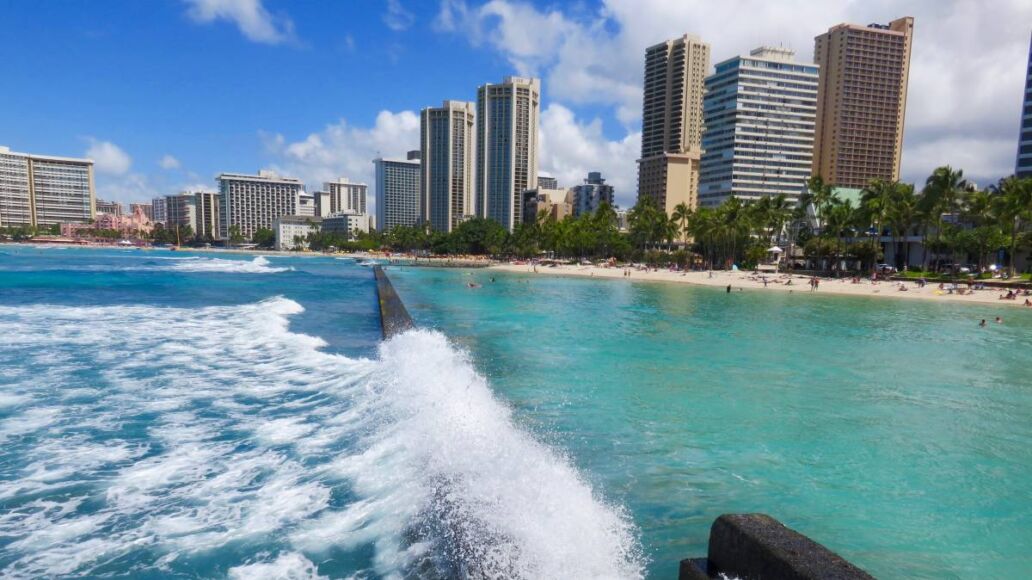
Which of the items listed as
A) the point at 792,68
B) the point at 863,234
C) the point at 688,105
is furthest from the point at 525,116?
the point at 863,234

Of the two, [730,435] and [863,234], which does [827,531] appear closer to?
[730,435]

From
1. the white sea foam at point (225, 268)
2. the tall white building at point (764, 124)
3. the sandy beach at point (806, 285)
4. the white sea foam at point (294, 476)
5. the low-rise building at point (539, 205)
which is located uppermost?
the tall white building at point (764, 124)

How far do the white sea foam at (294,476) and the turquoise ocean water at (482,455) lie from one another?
0.04 metres

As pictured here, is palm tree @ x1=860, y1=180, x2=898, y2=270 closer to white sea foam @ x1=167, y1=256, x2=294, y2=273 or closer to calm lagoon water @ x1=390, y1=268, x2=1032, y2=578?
calm lagoon water @ x1=390, y1=268, x2=1032, y2=578

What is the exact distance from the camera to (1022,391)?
1664 centimetres

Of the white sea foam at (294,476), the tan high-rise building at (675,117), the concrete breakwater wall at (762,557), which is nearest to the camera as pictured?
the concrete breakwater wall at (762,557)

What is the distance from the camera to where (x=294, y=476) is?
29.1 ft

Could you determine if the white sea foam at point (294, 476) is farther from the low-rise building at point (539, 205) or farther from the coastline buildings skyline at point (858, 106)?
the low-rise building at point (539, 205)

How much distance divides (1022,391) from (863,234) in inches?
2850

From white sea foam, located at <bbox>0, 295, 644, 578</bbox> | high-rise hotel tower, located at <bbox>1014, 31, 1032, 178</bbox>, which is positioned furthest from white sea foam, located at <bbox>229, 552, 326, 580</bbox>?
high-rise hotel tower, located at <bbox>1014, 31, 1032, 178</bbox>

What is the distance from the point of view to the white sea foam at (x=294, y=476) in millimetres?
6512

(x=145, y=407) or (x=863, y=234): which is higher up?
(x=863, y=234)

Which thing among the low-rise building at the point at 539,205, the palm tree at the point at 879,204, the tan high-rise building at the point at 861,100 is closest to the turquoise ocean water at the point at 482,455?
the palm tree at the point at 879,204

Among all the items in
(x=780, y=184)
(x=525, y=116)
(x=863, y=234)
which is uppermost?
(x=525, y=116)
